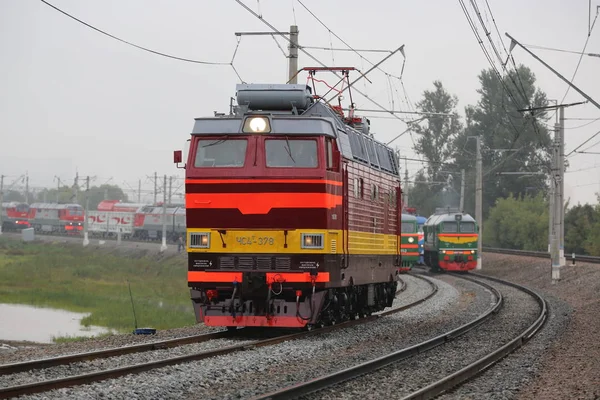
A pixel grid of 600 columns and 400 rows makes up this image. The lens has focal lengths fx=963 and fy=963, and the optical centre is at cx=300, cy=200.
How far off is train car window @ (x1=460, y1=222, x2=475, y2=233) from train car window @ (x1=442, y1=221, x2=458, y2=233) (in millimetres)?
308

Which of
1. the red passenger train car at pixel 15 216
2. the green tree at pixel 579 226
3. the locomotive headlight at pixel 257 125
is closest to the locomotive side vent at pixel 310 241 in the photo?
the locomotive headlight at pixel 257 125

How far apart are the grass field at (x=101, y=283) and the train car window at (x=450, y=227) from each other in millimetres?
13695

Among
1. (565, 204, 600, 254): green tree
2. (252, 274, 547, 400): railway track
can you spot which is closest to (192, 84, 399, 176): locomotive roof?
(252, 274, 547, 400): railway track

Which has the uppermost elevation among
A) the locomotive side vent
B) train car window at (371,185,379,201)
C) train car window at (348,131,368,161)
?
train car window at (348,131,368,161)

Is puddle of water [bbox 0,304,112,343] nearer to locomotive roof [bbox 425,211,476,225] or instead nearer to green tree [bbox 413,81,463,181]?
locomotive roof [bbox 425,211,476,225]

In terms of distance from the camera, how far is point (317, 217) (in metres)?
16.0

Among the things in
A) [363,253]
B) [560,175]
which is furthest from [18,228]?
[363,253]

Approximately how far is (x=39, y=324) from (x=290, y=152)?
20.6 metres

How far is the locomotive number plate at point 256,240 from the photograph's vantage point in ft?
52.9

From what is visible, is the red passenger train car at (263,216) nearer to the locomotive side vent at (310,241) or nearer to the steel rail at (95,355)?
→ the locomotive side vent at (310,241)

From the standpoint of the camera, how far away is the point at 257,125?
16359mm

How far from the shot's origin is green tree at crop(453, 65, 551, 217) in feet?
286

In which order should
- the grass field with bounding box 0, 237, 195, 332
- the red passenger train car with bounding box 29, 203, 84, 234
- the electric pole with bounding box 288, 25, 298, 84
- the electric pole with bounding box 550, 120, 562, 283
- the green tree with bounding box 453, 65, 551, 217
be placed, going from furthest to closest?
the red passenger train car with bounding box 29, 203, 84, 234
the green tree with bounding box 453, 65, 551, 217
the electric pole with bounding box 550, 120, 562, 283
the grass field with bounding box 0, 237, 195, 332
the electric pole with bounding box 288, 25, 298, 84

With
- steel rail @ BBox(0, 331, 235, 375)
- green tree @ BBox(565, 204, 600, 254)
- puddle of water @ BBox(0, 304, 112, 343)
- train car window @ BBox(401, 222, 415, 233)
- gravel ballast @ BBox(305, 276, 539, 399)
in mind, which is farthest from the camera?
green tree @ BBox(565, 204, 600, 254)
